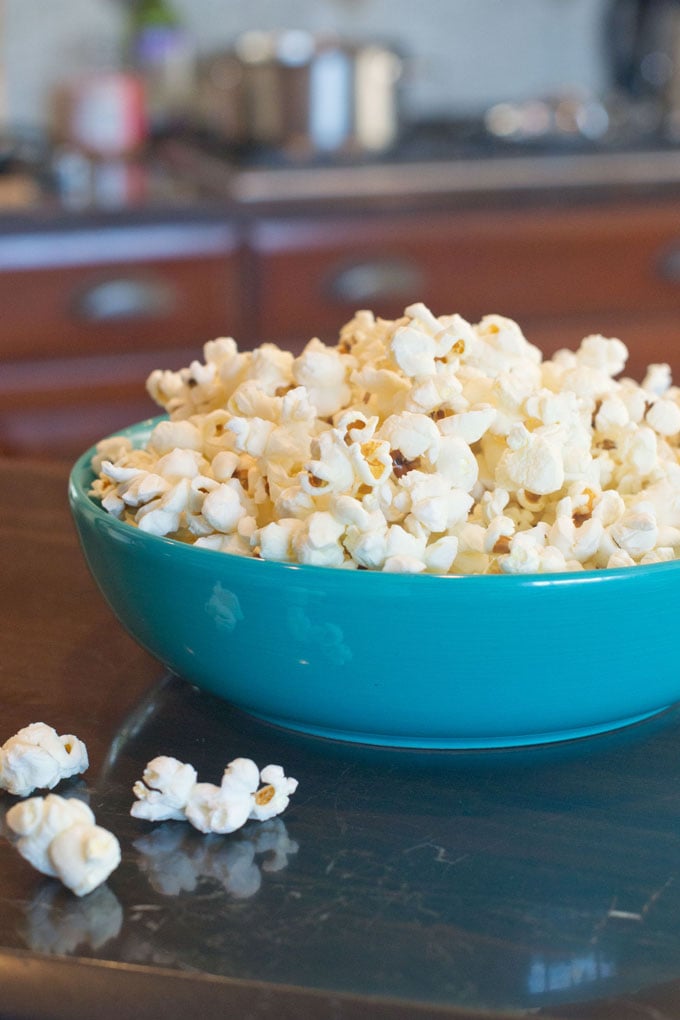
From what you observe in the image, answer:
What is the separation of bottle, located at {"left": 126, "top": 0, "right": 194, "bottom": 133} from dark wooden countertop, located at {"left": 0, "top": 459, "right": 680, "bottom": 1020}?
2397 mm

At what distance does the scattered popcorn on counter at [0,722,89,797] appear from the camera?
0.67m

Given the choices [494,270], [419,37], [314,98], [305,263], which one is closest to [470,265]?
[494,270]

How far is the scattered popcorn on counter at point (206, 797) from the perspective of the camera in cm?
64

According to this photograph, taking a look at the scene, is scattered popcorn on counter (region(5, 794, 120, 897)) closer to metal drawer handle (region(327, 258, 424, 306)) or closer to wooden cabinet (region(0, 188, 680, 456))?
wooden cabinet (region(0, 188, 680, 456))

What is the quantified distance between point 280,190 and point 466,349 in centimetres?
173

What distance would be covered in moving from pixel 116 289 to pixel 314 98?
627mm

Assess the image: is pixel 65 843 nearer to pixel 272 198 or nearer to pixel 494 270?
pixel 272 198

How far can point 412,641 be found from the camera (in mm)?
647

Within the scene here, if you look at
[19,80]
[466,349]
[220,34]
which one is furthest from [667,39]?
[466,349]

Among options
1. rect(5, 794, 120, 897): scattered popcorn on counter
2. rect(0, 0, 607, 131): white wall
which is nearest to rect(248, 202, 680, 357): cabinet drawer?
rect(0, 0, 607, 131): white wall

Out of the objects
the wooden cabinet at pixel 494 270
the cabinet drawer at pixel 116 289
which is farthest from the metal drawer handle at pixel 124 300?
the wooden cabinet at pixel 494 270

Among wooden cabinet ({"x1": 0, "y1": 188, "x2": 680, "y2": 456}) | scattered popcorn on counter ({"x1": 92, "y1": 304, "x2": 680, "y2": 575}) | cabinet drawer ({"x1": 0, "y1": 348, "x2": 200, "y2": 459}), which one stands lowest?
cabinet drawer ({"x1": 0, "y1": 348, "x2": 200, "y2": 459})

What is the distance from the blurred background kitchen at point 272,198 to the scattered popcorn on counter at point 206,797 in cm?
178

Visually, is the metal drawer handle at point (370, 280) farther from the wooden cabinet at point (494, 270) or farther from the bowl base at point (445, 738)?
the bowl base at point (445, 738)
